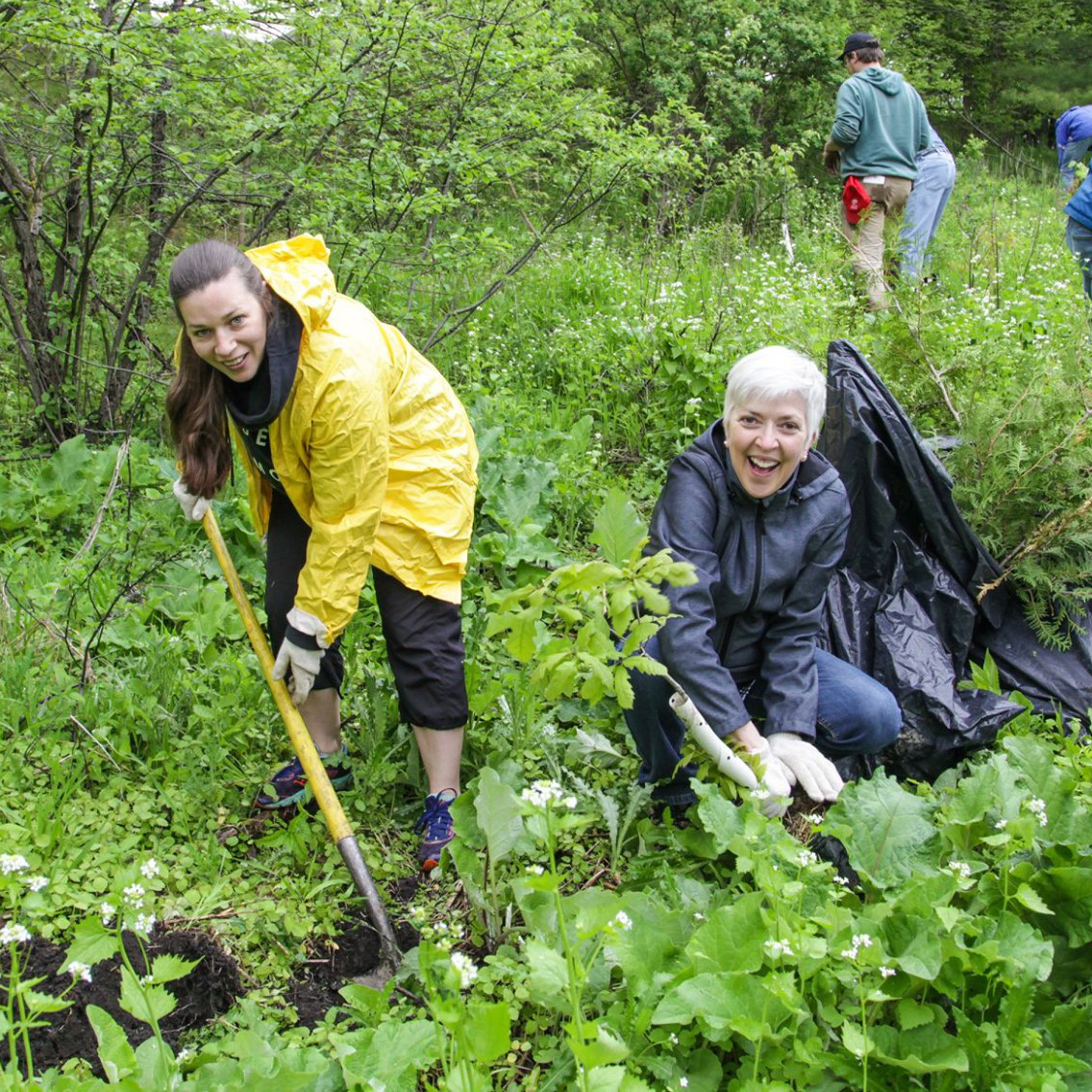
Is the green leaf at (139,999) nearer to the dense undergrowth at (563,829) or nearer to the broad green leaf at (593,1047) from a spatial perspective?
the dense undergrowth at (563,829)

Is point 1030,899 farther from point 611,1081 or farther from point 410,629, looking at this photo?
point 410,629

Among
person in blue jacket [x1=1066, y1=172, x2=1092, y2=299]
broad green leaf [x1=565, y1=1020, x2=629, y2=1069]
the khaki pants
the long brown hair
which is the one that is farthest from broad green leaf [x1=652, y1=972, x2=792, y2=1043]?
the khaki pants

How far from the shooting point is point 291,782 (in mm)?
2855

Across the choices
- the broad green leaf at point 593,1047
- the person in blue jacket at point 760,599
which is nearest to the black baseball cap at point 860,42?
the person in blue jacket at point 760,599

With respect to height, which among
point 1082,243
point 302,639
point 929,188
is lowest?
point 302,639

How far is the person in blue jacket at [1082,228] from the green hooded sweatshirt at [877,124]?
1.11 metres

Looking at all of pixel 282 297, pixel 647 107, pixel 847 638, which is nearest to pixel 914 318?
pixel 847 638

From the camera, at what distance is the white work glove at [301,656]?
95.5 inches

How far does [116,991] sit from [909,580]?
2.37 metres

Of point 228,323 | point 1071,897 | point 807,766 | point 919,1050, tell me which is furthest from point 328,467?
point 1071,897

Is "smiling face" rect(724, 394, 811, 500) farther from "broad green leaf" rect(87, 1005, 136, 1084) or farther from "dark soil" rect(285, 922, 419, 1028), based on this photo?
"broad green leaf" rect(87, 1005, 136, 1084)

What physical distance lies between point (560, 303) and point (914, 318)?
2.18m

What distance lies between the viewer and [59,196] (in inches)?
186

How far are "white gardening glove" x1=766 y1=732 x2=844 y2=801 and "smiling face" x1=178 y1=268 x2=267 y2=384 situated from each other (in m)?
1.49
